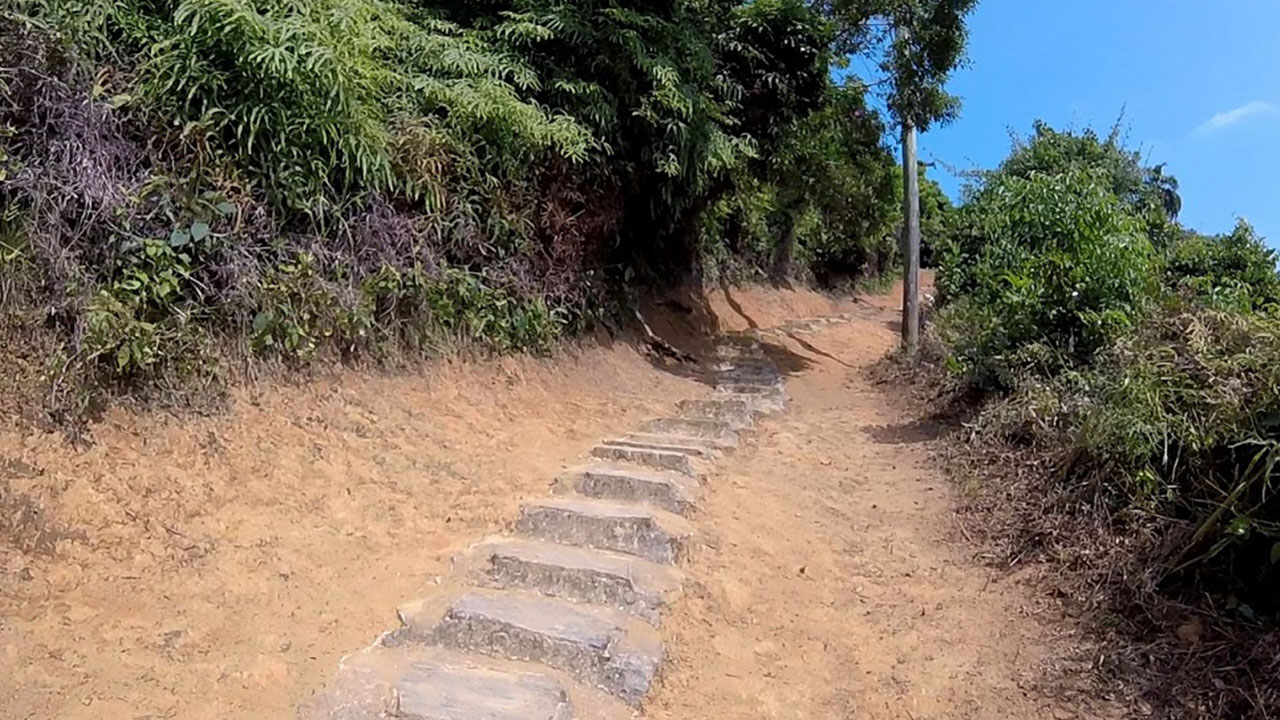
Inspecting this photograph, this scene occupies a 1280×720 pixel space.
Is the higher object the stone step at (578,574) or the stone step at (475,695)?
the stone step at (578,574)

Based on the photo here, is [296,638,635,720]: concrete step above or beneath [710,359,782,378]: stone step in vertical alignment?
beneath

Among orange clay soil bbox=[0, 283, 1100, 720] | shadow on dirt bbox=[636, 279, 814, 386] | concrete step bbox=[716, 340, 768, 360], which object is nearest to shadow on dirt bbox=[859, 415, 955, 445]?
orange clay soil bbox=[0, 283, 1100, 720]

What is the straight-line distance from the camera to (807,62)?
26.6 feet

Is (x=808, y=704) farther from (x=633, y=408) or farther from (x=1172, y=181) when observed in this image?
(x=1172, y=181)

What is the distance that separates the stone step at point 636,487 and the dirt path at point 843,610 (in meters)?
0.13

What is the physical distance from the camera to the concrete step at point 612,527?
10.9 ft

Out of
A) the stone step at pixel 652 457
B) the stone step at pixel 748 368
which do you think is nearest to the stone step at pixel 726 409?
the stone step at pixel 652 457

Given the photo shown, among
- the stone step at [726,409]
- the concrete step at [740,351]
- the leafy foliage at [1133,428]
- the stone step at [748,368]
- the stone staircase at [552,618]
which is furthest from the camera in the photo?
the concrete step at [740,351]

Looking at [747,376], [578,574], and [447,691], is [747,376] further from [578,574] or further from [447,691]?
[447,691]

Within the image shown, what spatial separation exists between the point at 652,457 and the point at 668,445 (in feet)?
0.95

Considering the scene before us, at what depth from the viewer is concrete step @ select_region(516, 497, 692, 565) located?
333cm

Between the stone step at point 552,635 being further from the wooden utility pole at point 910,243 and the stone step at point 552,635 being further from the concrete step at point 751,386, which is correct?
the wooden utility pole at point 910,243

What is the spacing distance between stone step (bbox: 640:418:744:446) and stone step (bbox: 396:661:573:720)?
253 cm

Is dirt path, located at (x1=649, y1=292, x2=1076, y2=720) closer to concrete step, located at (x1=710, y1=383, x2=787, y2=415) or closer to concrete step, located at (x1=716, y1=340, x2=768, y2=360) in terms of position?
concrete step, located at (x1=710, y1=383, x2=787, y2=415)
